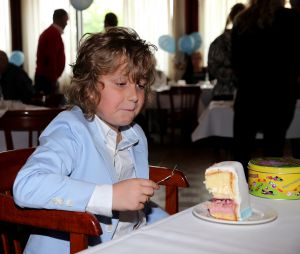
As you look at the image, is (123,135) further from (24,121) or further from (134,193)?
(24,121)

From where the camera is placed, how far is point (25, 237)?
6.94ft

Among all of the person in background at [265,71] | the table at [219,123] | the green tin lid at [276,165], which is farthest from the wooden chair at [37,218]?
the table at [219,123]

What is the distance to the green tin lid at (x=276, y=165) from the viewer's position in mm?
1281

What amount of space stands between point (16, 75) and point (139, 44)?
12.8 feet

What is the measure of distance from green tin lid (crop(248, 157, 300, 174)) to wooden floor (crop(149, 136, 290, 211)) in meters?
2.54

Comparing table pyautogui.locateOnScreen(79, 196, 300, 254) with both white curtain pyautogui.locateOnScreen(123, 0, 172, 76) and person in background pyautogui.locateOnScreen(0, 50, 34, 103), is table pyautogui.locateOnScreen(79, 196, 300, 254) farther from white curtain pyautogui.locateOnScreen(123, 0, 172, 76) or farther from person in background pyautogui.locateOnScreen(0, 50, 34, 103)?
→ white curtain pyautogui.locateOnScreen(123, 0, 172, 76)

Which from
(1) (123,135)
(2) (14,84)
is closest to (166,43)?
(2) (14,84)

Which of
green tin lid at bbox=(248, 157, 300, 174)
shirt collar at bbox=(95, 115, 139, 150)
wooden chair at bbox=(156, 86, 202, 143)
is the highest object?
shirt collar at bbox=(95, 115, 139, 150)

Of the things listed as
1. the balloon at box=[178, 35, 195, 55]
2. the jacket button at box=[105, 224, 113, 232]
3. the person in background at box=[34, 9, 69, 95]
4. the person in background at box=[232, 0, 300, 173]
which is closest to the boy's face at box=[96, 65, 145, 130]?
the jacket button at box=[105, 224, 113, 232]

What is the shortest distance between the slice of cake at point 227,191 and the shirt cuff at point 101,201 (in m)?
0.22

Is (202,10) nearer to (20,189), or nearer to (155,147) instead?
(155,147)

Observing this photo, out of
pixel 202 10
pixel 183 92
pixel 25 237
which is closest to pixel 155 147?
pixel 183 92

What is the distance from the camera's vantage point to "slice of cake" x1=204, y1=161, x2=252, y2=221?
1.07 m

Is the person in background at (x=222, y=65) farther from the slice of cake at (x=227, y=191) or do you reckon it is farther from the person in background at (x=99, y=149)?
the slice of cake at (x=227, y=191)
